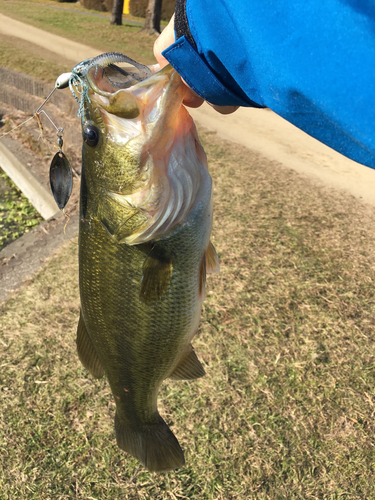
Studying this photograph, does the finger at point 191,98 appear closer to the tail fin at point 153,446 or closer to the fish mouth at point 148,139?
the fish mouth at point 148,139

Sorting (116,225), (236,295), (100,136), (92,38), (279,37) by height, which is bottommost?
(92,38)

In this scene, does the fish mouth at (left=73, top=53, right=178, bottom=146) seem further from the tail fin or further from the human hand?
the tail fin

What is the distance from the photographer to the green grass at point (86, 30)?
1398 cm

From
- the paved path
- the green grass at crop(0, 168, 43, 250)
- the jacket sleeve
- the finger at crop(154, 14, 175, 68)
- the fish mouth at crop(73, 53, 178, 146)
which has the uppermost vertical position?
the jacket sleeve

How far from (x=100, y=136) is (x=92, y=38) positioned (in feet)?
50.5

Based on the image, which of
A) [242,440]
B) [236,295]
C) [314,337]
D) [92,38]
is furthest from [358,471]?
[92,38]

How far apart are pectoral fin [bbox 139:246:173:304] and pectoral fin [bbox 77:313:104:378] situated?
421 mm

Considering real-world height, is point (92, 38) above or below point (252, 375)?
below

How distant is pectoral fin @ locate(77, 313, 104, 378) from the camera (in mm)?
1848

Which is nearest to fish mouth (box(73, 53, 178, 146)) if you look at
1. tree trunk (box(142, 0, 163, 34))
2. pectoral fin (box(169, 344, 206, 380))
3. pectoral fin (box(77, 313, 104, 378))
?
pectoral fin (box(77, 313, 104, 378))

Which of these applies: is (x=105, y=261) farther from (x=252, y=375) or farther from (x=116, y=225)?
(x=252, y=375)

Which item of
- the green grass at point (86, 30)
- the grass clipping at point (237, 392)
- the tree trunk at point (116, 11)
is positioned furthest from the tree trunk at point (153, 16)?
the grass clipping at point (237, 392)

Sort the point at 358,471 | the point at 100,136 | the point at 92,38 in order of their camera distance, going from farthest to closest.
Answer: the point at 92,38
the point at 358,471
the point at 100,136

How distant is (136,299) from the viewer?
160 cm
